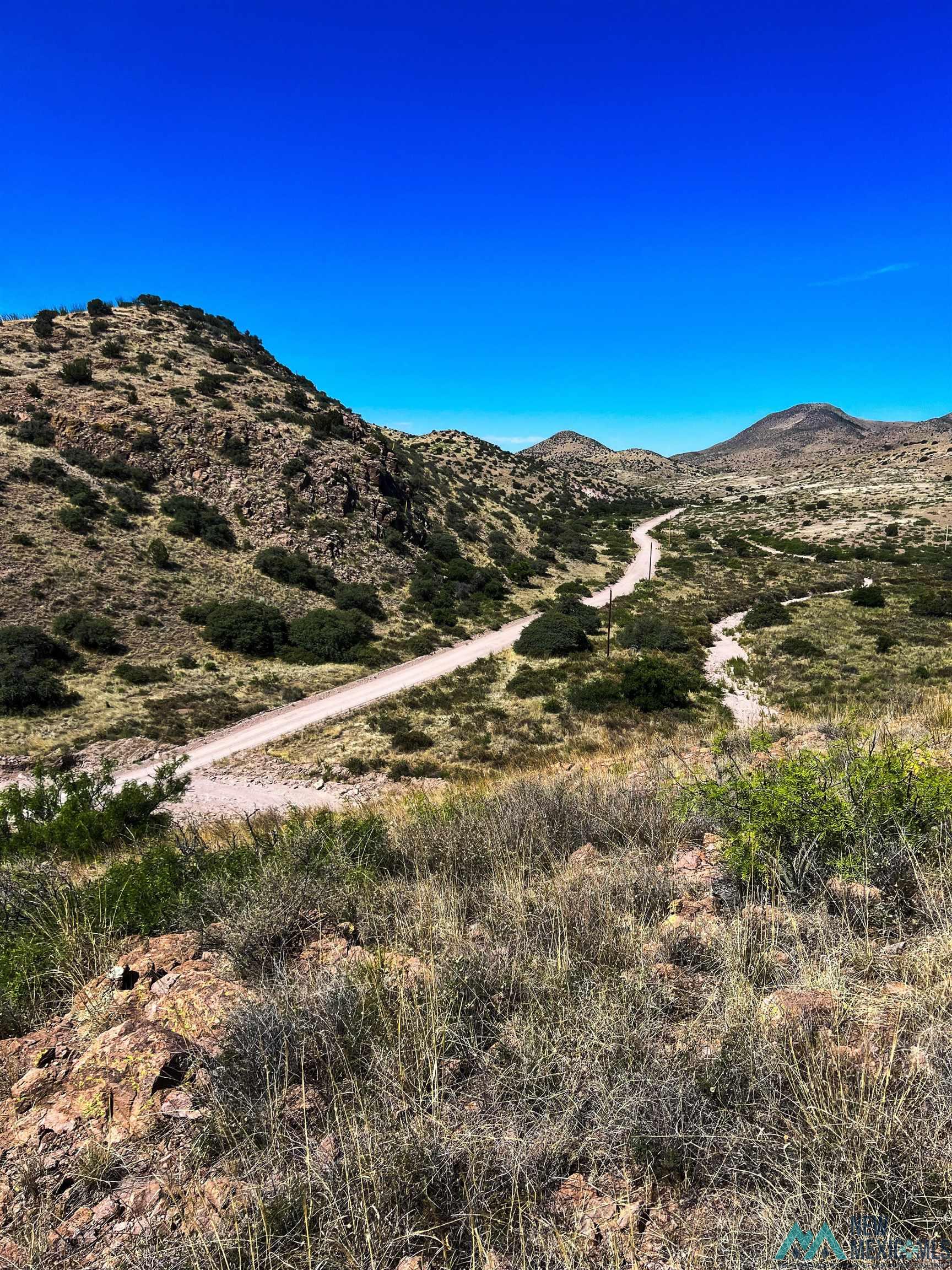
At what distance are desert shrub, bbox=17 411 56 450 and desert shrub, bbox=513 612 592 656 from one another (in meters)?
33.4

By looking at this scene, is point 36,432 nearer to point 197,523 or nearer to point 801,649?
point 197,523

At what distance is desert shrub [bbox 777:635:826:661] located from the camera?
27281 mm

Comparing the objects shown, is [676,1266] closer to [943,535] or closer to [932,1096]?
[932,1096]

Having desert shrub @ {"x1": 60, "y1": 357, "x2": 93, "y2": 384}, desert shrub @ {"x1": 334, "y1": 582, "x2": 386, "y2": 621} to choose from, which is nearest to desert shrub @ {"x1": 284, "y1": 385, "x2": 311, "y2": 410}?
desert shrub @ {"x1": 60, "y1": 357, "x2": 93, "y2": 384}

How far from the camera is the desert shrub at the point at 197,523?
35406mm

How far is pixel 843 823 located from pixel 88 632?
28997 mm

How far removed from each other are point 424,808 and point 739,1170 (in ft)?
20.0

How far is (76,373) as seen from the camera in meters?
40.0

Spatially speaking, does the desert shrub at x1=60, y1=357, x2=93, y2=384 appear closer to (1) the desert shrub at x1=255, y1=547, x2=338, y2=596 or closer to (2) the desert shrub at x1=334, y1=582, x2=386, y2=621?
(1) the desert shrub at x1=255, y1=547, x2=338, y2=596

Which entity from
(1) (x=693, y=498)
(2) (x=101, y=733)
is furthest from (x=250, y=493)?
(1) (x=693, y=498)

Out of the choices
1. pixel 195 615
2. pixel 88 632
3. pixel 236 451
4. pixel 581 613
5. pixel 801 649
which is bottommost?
pixel 801 649

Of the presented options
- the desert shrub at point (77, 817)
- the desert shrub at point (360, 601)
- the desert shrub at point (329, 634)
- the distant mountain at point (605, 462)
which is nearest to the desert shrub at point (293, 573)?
the desert shrub at point (360, 601)

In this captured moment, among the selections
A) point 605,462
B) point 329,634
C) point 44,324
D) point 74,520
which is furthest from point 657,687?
point 605,462

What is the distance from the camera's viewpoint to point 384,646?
31.5 metres
